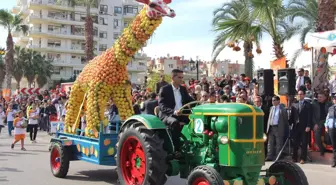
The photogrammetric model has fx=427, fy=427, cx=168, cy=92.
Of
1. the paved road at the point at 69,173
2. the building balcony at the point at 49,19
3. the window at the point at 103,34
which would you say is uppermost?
the building balcony at the point at 49,19

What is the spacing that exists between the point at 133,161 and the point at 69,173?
3.32 m

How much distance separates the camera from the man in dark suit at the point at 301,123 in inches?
460

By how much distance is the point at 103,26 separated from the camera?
70.5 metres

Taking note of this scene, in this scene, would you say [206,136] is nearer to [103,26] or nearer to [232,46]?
[232,46]

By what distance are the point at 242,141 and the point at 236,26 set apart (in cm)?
1155

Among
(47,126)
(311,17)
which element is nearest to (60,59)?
(47,126)

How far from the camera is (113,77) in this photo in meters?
10.8

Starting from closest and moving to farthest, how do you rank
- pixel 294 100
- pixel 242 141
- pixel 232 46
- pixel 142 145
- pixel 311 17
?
pixel 242 141
pixel 142 145
pixel 294 100
pixel 232 46
pixel 311 17

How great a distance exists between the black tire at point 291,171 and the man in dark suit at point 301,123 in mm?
5361

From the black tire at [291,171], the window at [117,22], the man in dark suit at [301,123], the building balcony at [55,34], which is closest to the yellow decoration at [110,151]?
the black tire at [291,171]

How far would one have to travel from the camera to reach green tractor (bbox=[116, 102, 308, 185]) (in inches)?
239

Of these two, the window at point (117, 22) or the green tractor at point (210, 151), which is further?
the window at point (117, 22)

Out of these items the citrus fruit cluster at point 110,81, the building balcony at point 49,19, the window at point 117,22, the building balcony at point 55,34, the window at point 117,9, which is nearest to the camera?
the citrus fruit cluster at point 110,81

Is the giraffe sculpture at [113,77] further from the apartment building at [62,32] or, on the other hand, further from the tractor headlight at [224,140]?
the apartment building at [62,32]
